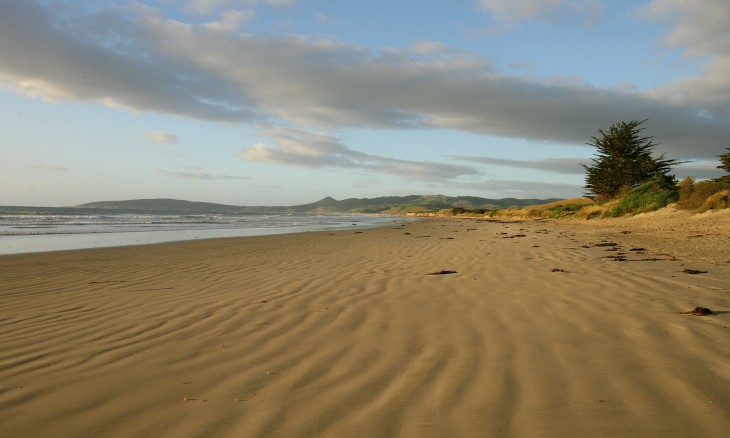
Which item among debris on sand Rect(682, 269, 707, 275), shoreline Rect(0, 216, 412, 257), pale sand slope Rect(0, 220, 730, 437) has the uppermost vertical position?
debris on sand Rect(682, 269, 707, 275)

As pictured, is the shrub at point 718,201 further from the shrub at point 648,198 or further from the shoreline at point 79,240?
the shoreline at point 79,240

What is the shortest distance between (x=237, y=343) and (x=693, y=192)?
23.5 m

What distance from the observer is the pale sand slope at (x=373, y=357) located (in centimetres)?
239

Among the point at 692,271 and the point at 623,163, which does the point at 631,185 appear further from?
the point at 692,271

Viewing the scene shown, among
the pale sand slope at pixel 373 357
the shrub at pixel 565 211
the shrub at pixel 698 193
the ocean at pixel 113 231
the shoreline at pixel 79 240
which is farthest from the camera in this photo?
the shrub at pixel 565 211

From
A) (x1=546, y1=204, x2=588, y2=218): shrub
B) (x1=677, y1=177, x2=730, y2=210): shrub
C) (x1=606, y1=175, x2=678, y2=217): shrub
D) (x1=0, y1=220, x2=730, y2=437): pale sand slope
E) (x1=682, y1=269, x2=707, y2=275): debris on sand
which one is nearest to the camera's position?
(x1=0, y1=220, x2=730, y2=437): pale sand slope

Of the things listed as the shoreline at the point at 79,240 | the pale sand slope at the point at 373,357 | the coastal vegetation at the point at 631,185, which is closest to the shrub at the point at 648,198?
the coastal vegetation at the point at 631,185

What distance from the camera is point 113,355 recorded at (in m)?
3.64

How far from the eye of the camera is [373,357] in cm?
344

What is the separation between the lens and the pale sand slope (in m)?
2.39

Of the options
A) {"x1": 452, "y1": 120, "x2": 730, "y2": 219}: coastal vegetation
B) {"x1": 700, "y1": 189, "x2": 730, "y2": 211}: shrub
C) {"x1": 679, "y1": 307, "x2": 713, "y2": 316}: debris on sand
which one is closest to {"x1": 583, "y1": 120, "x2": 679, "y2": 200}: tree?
{"x1": 452, "y1": 120, "x2": 730, "y2": 219}: coastal vegetation

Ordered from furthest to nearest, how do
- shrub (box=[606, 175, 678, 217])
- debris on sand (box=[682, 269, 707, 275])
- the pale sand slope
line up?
shrub (box=[606, 175, 678, 217]), debris on sand (box=[682, 269, 707, 275]), the pale sand slope

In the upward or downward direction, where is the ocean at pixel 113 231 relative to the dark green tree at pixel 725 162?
downward

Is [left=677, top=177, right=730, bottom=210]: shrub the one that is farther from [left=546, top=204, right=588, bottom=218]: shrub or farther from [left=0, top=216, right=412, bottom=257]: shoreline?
[left=0, top=216, right=412, bottom=257]: shoreline
